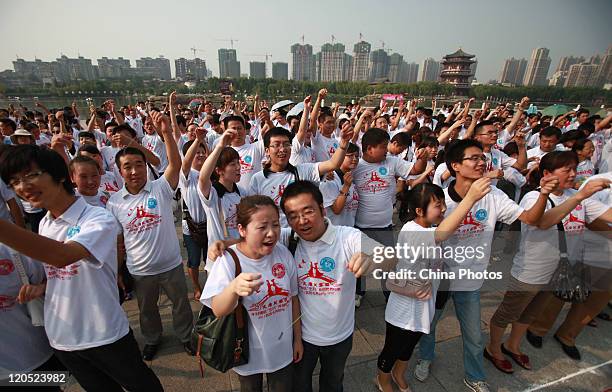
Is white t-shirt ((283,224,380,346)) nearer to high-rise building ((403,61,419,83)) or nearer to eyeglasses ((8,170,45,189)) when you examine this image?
eyeglasses ((8,170,45,189))

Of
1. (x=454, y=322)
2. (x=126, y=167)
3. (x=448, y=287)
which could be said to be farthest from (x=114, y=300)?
(x=454, y=322)

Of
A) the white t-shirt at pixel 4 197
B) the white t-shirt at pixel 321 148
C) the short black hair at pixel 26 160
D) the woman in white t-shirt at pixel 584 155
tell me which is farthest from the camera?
the white t-shirt at pixel 321 148

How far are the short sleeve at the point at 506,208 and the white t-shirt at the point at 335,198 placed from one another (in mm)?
1507

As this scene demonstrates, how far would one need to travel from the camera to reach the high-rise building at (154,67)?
136 metres

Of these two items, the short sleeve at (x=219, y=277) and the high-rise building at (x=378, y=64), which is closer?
the short sleeve at (x=219, y=277)

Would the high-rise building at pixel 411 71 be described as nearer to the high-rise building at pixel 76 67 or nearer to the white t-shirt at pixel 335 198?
the high-rise building at pixel 76 67

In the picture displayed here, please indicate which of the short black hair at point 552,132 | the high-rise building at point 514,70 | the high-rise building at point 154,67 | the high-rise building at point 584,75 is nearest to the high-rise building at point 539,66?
the high-rise building at point 514,70

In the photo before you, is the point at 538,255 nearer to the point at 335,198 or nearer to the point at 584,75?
the point at 335,198

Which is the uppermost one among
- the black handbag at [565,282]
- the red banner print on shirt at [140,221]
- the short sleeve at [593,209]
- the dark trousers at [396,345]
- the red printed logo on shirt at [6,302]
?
the short sleeve at [593,209]

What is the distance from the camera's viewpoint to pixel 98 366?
1.93 m

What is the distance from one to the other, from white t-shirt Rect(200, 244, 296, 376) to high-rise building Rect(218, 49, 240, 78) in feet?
478

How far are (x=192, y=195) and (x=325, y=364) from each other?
6.82 ft

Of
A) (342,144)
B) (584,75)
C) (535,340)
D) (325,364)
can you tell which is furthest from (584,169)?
(584,75)

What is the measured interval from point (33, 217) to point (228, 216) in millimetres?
3511
